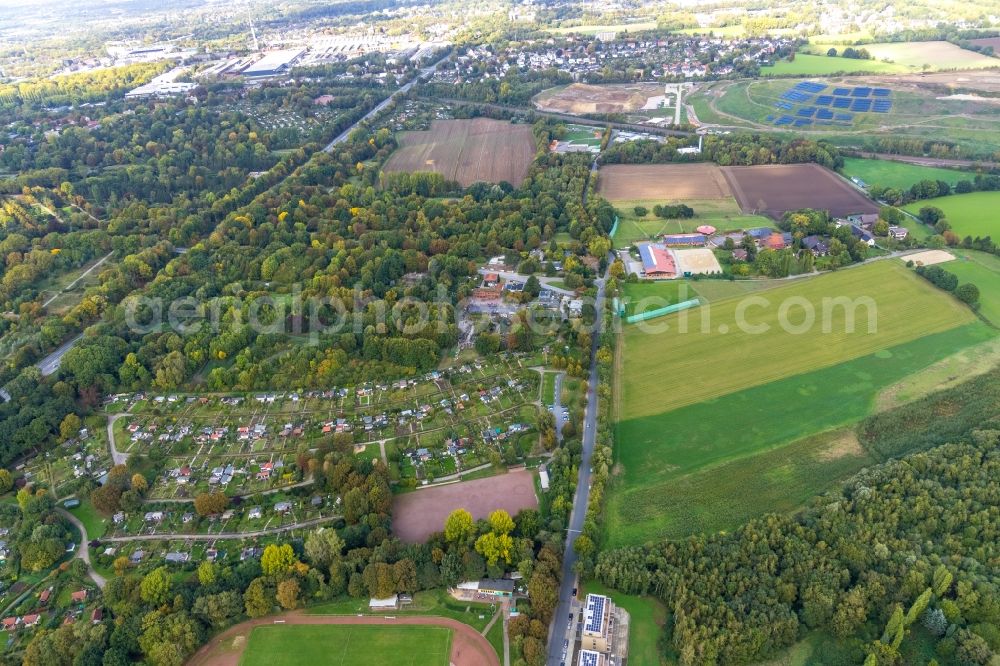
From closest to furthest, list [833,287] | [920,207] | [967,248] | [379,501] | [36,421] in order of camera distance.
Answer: [379,501] → [36,421] → [833,287] → [967,248] → [920,207]

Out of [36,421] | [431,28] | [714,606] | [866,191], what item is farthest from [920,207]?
[431,28]

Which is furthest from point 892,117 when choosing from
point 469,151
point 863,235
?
point 469,151

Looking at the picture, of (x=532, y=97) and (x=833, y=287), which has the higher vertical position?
(x=532, y=97)

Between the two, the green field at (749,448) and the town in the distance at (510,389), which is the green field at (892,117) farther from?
the green field at (749,448)

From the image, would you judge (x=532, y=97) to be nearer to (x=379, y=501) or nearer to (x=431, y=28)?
(x=431, y=28)

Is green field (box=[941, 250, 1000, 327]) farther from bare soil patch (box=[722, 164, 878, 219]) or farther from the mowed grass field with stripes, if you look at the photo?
bare soil patch (box=[722, 164, 878, 219])

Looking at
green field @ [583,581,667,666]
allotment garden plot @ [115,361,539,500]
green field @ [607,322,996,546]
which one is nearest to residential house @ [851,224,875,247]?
green field @ [607,322,996,546]

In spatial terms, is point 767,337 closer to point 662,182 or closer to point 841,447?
point 841,447
